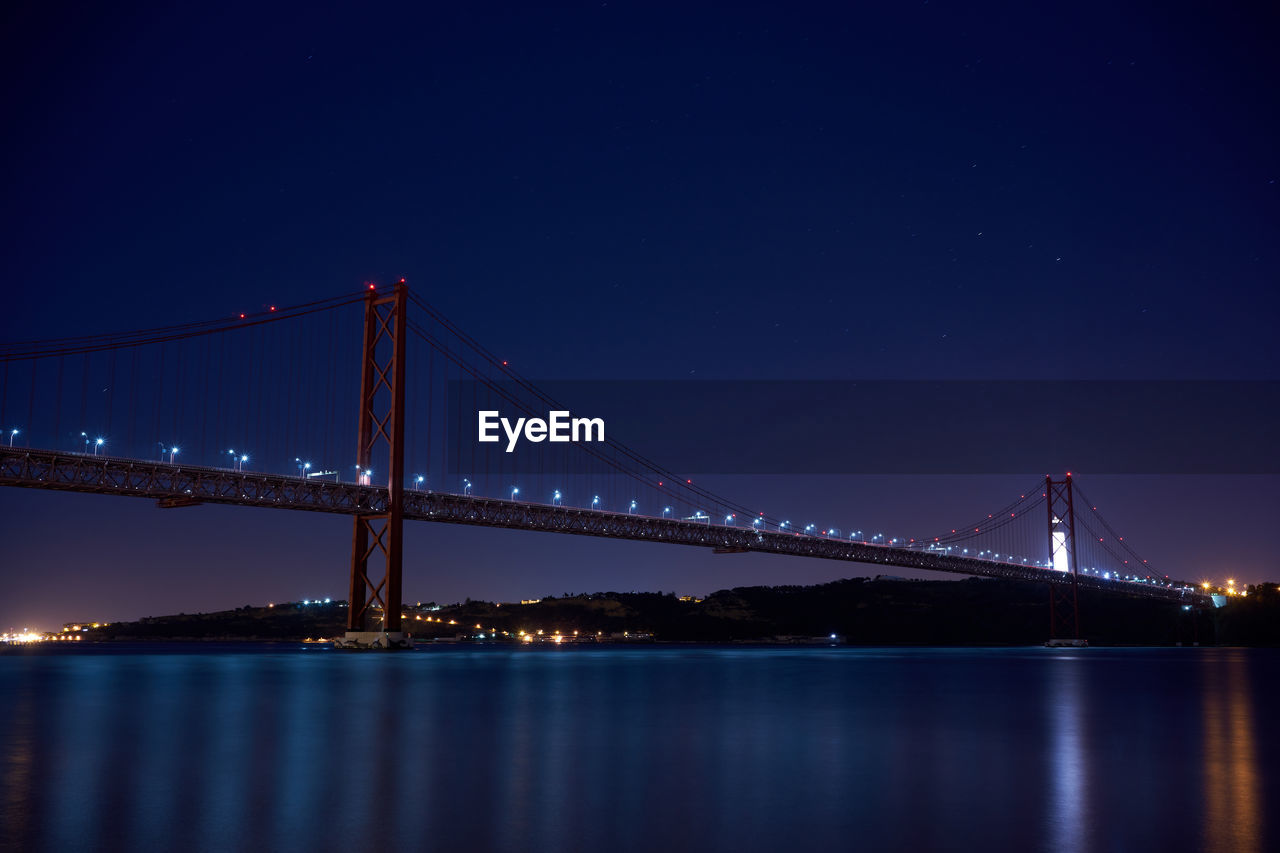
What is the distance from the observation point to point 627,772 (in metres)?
11.4

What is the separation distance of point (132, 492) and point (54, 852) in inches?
1611

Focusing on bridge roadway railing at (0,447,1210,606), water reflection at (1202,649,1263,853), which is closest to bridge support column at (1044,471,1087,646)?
bridge roadway railing at (0,447,1210,606)

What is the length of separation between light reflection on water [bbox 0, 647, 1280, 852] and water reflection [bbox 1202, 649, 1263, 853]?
2.1 inches

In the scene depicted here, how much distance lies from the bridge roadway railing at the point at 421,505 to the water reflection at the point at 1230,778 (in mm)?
35785

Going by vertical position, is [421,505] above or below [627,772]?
above

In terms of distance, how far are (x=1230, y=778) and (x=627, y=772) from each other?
21.2 feet

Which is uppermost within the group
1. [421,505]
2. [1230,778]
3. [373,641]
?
[421,505]

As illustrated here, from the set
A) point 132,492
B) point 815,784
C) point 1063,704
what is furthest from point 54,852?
point 132,492

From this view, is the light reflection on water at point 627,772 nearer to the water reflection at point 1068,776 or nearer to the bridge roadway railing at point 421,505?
the water reflection at point 1068,776

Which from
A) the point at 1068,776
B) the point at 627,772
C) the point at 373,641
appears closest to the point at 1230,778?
the point at 1068,776

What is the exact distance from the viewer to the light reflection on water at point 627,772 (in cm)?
806

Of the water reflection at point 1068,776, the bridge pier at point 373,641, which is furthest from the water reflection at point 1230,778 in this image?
the bridge pier at point 373,641

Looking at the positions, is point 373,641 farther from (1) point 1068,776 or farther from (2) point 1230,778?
(2) point 1230,778

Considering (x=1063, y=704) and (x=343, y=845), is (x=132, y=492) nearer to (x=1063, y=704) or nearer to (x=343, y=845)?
(x=1063, y=704)
